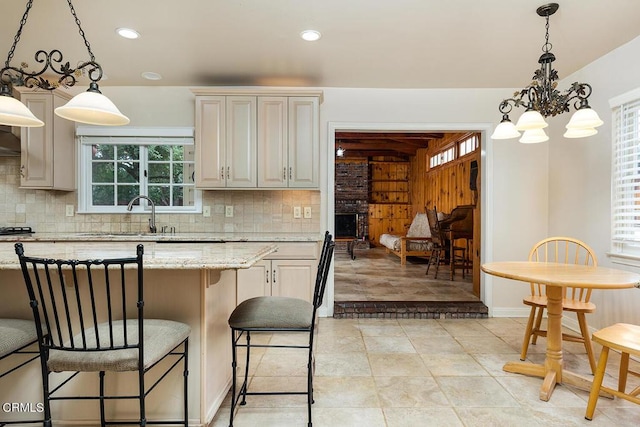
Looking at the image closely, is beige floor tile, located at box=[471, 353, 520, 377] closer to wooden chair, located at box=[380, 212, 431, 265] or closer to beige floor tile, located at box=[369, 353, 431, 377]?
beige floor tile, located at box=[369, 353, 431, 377]

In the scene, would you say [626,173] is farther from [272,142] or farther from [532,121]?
[272,142]

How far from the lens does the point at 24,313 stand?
5.39 feet

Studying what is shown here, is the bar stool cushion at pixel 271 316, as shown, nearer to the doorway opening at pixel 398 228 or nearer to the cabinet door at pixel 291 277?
the cabinet door at pixel 291 277

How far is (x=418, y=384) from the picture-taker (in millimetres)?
2174

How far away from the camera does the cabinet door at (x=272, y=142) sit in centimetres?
331

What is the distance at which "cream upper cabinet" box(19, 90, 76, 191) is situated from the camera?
3.25 m

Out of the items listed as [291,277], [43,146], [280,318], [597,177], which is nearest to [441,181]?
[597,177]

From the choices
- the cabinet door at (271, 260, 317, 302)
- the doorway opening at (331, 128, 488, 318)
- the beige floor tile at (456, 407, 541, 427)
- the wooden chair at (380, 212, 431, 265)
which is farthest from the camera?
the wooden chair at (380, 212, 431, 265)

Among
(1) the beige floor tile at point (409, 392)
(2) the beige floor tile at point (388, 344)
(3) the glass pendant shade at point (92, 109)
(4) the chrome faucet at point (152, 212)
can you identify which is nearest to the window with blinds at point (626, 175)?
(2) the beige floor tile at point (388, 344)

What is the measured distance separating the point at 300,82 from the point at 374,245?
7.04 m

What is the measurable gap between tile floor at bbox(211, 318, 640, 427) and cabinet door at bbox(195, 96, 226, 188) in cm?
168

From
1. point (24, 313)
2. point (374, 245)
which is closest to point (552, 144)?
point (24, 313)

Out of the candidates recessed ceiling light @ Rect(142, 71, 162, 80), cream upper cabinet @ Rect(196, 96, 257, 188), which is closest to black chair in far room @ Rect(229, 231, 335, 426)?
cream upper cabinet @ Rect(196, 96, 257, 188)

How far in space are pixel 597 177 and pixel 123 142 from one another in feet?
15.2
